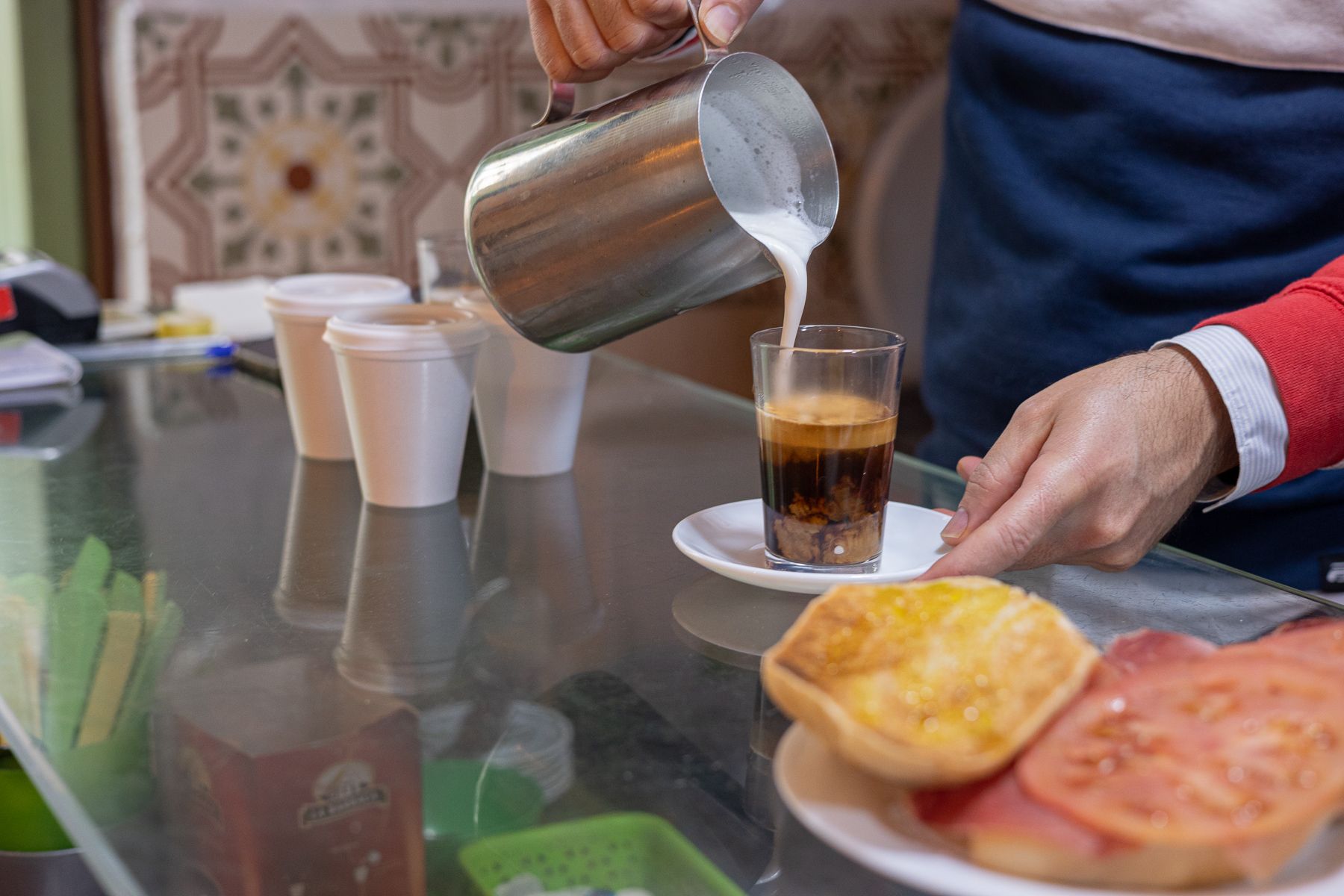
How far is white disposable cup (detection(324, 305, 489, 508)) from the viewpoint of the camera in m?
1.11

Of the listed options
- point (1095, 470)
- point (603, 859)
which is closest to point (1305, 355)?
point (1095, 470)

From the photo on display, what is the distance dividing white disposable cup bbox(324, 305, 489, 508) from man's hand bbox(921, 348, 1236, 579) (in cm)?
43

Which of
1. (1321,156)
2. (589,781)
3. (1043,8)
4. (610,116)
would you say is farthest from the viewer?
(1043,8)

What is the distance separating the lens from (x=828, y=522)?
3.08 feet

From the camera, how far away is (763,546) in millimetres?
1019

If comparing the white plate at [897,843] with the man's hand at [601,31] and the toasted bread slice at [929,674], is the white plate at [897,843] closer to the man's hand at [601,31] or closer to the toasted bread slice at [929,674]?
the toasted bread slice at [929,674]

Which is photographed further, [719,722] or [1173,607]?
[1173,607]

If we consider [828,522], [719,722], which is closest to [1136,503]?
[828,522]

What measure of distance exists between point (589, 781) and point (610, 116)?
0.56 metres

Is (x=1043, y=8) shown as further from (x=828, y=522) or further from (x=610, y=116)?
(x=828, y=522)

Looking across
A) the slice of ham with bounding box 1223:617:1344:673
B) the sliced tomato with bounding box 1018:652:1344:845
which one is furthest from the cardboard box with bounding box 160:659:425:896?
the slice of ham with bounding box 1223:617:1344:673

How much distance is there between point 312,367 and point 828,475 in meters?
0.56

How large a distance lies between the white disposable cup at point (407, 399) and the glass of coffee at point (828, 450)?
0.30m

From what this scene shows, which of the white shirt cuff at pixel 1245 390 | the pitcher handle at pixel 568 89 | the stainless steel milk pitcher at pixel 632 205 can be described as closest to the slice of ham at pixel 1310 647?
the white shirt cuff at pixel 1245 390
